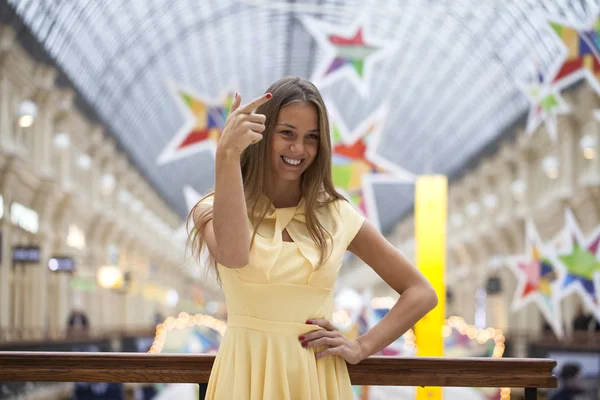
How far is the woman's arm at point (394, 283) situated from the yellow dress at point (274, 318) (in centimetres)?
20

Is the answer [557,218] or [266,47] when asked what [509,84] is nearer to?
[557,218]

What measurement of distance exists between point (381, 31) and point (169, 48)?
9965mm

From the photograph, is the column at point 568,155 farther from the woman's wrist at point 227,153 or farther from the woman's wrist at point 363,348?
the woman's wrist at point 227,153

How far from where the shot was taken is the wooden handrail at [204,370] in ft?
11.8

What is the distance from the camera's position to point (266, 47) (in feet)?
156

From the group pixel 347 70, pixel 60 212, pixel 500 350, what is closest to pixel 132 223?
pixel 60 212

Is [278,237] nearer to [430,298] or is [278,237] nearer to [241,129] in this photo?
[241,129]

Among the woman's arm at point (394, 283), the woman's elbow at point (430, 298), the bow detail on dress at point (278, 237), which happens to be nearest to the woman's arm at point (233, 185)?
the bow detail on dress at point (278, 237)

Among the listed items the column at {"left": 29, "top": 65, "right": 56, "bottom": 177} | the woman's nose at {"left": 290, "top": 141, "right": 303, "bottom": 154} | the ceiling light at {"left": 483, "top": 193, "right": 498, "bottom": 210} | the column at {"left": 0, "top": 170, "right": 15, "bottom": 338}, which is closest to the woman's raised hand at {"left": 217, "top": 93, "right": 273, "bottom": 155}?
the woman's nose at {"left": 290, "top": 141, "right": 303, "bottom": 154}

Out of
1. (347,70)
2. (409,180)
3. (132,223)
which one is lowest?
(409,180)

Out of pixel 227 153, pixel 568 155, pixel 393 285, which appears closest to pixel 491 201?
pixel 568 155

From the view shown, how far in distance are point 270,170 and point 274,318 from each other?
1.63 ft

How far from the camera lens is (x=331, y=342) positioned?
119 inches

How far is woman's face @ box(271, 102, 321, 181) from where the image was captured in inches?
119
